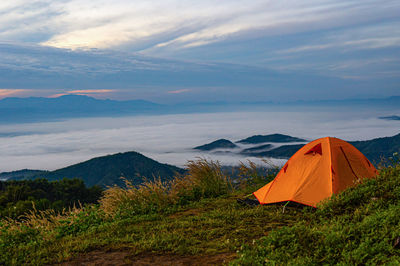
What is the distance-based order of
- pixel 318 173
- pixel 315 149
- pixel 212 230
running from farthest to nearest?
pixel 315 149 → pixel 318 173 → pixel 212 230

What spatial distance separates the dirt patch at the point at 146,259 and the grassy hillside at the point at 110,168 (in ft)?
378

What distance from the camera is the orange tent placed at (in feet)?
29.0

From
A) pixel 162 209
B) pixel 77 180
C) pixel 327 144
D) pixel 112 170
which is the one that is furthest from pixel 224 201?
pixel 112 170

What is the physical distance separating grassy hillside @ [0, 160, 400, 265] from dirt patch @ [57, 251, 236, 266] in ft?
0.06

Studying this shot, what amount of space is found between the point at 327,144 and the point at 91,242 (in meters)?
6.45

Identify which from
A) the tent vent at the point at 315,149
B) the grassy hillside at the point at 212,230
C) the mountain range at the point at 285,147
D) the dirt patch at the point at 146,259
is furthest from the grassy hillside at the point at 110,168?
the dirt patch at the point at 146,259

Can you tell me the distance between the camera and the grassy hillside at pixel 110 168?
405 feet

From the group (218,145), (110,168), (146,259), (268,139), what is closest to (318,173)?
(146,259)

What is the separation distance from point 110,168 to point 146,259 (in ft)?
425

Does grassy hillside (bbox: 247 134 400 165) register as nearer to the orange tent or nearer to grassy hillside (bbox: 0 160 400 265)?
the orange tent

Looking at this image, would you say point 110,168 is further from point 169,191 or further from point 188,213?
point 188,213

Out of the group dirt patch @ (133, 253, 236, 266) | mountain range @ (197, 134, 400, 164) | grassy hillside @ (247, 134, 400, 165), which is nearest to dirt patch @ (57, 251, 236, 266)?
dirt patch @ (133, 253, 236, 266)

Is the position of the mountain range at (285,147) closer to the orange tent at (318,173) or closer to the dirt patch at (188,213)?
the orange tent at (318,173)

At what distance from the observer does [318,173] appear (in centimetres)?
904
